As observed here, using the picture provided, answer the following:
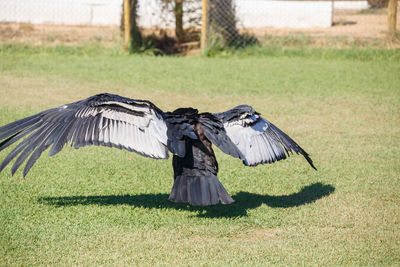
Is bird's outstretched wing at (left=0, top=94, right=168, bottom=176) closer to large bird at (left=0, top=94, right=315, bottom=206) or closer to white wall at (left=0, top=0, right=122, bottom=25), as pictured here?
large bird at (left=0, top=94, right=315, bottom=206)

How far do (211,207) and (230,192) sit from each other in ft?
1.60

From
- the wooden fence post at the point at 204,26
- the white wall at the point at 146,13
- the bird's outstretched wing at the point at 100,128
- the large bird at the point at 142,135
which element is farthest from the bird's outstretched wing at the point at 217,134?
the white wall at the point at 146,13

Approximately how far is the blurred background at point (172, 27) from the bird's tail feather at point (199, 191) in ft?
32.7

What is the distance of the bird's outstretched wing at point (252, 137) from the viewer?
208 inches

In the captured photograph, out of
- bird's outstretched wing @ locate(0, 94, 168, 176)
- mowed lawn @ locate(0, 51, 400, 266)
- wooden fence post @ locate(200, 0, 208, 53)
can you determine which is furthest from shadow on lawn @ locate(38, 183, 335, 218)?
wooden fence post @ locate(200, 0, 208, 53)

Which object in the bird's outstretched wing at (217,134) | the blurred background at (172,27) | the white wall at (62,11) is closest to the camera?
the bird's outstretched wing at (217,134)

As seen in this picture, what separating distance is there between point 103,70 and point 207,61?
284cm

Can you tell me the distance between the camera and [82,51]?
14.5 meters

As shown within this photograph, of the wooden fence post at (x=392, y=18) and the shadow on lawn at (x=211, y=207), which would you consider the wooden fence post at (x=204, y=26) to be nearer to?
the wooden fence post at (x=392, y=18)

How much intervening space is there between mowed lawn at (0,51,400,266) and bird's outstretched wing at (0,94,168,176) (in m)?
0.73

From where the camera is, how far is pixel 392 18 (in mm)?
14500

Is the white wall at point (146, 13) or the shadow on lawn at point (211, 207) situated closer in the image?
the shadow on lawn at point (211, 207)

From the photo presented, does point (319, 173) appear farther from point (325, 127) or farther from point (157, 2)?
point (157, 2)

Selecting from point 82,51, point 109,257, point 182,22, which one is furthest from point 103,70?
point 109,257
